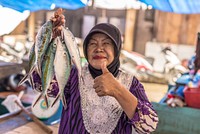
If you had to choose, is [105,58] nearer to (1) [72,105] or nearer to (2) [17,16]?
(1) [72,105]

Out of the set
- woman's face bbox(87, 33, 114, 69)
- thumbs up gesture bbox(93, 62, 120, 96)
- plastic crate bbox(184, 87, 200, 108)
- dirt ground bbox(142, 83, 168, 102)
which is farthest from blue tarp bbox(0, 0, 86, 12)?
dirt ground bbox(142, 83, 168, 102)

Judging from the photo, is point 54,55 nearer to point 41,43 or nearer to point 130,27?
point 41,43

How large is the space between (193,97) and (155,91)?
5.31 m

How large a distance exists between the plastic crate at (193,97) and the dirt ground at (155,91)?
3.95m

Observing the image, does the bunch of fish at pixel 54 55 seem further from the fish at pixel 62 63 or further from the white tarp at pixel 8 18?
the white tarp at pixel 8 18

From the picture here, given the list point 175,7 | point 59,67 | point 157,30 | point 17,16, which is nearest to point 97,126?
point 59,67

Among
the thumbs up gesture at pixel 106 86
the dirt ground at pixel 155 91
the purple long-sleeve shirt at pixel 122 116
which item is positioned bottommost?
the dirt ground at pixel 155 91

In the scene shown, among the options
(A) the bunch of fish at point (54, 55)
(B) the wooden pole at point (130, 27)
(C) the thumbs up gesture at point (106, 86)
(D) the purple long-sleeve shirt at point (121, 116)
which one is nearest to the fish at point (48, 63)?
(A) the bunch of fish at point (54, 55)

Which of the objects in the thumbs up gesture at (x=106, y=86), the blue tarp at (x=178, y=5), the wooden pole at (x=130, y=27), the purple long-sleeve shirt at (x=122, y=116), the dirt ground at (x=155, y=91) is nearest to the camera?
the thumbs up gesture at (x=106, y=86)

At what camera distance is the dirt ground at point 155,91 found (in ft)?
26.9

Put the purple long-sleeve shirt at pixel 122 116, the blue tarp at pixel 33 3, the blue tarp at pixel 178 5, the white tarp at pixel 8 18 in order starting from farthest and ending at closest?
the white tarp at pixel 8 18
the blue tarp at pixel 33 3
the blue tarp at pixel 178 5
the purple long-sleeve shirt at pixel 122 116

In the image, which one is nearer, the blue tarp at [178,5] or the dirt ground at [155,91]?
the blue tarp at [178,5]

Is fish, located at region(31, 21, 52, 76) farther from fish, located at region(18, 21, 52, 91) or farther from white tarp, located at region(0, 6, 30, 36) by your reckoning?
white tarp, located at region(0, 6, 30, 36)

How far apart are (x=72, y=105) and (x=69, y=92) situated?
101mm
